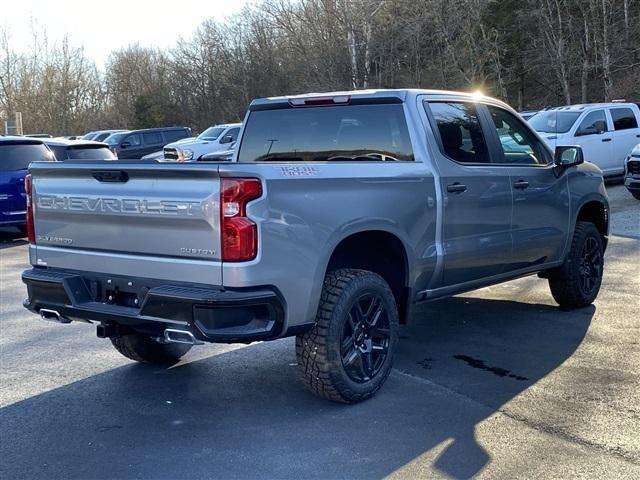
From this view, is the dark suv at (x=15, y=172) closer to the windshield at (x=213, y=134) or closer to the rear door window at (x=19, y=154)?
the rear door window at (x=19, y=154)

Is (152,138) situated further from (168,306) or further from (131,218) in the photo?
(168,306)

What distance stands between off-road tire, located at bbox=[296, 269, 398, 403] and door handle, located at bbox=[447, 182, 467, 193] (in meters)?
1.03

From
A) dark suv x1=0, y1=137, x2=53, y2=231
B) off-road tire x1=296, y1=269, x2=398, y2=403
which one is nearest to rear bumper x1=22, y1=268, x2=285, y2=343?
off-road tire x1=296, y1=269, x2=398, y2=403

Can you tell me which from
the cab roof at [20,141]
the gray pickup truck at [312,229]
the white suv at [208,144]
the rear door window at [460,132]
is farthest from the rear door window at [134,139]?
the rear door window at [460,132]

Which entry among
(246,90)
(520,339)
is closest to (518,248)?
(520,339)

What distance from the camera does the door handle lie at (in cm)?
527

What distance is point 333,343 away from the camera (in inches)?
173

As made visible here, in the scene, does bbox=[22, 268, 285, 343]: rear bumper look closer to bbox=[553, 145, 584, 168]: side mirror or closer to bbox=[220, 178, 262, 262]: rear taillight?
bbox=[220, 178, 262, 262]: rear taillight

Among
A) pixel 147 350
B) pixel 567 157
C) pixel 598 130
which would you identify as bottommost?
pixel 147 350

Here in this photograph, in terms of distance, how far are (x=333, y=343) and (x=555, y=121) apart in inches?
537

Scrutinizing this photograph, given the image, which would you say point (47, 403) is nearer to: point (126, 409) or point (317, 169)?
point (126, 409)

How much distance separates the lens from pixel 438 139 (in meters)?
5.35

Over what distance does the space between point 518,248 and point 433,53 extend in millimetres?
31454

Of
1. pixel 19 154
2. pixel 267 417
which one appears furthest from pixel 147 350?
pixel 19 154
